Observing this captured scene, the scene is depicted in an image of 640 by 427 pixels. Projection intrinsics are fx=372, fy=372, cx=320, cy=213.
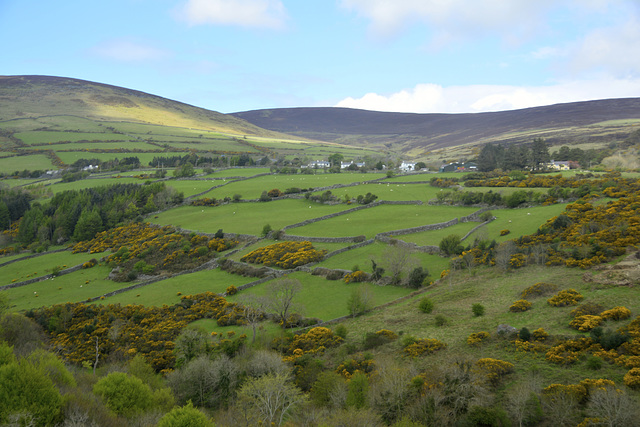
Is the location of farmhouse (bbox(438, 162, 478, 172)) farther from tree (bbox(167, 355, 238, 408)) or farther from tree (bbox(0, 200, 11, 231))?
tree (bbox(0, 200, 11, 231))

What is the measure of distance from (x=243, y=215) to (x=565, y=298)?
189 ft

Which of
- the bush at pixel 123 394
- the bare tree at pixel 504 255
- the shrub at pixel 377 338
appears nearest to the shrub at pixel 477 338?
the shrub at pixel 377 338

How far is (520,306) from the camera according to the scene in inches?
1047

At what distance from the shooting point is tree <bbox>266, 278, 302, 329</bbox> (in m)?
33.3

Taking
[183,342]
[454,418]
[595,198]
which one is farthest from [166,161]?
[454,418]

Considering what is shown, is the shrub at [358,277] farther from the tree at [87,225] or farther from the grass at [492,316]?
the tree at [87,225]

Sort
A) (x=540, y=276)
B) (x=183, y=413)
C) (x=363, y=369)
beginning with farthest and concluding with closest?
(x=540, y=276)
(x=363, y=369)
(x=183, y=413)

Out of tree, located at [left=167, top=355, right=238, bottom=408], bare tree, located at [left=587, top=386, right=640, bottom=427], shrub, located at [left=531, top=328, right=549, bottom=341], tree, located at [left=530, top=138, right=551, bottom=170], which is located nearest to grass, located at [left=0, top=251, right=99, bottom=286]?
tree, located at [left=167, top=355, right=238, bottom=408]

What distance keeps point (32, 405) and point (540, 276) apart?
35.4 meters

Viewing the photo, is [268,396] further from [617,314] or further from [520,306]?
[617,314]

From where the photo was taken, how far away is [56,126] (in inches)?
6909

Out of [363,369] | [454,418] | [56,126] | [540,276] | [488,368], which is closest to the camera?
[454,418]

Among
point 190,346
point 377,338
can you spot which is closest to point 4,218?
point 190,346

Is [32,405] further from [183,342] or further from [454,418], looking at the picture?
[454,418]
